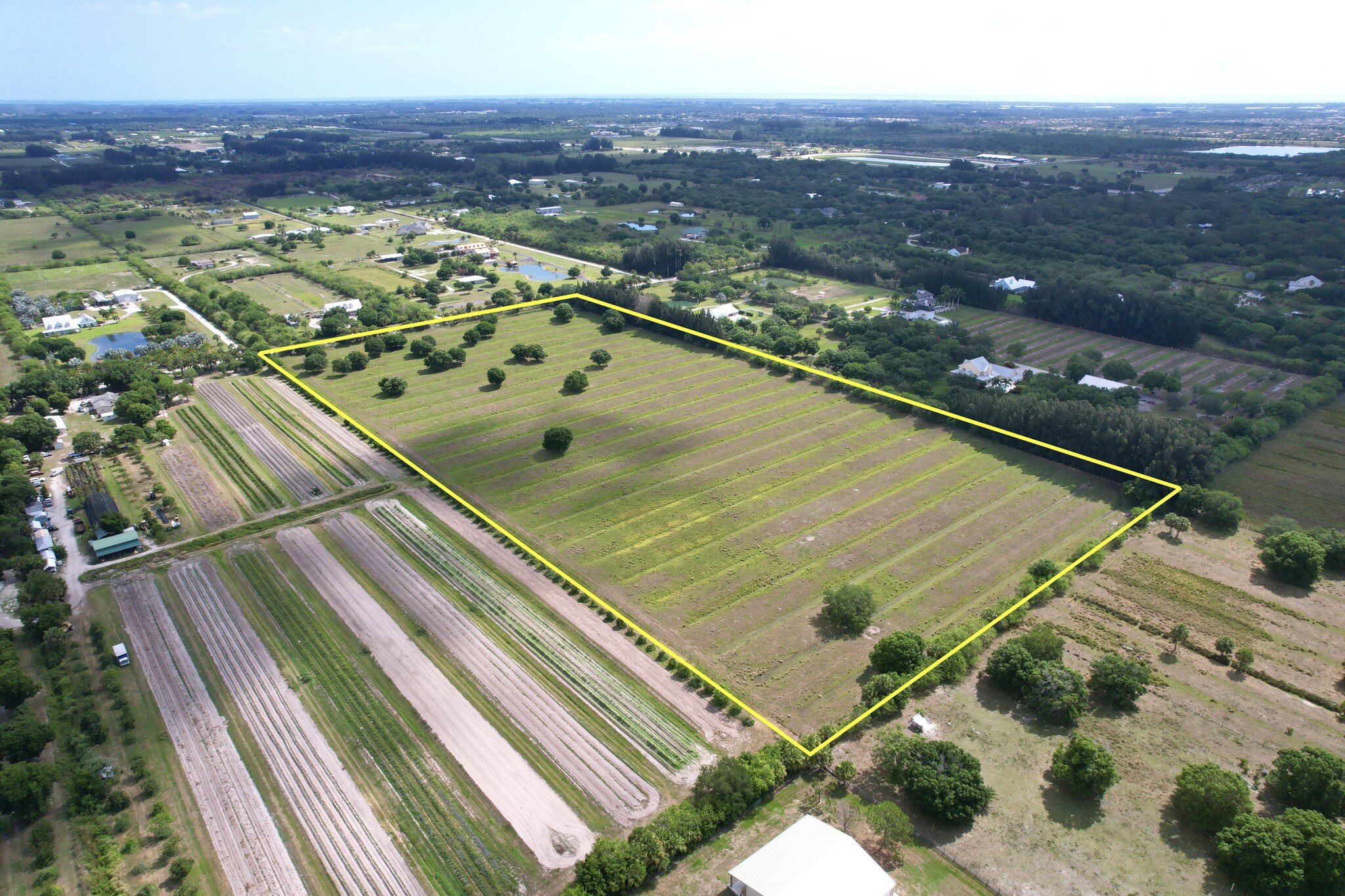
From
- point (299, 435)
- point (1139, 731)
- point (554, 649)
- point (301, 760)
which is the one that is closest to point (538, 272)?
point (299, 435)

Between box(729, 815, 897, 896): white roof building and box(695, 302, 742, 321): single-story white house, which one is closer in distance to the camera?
box(729, 815, 897, 896): white roof building

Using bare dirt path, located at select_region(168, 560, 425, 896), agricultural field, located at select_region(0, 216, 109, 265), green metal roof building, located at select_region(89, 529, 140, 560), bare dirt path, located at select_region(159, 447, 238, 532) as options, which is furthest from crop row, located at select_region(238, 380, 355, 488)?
agricultural field, located at select_region(0, 216, 109, 265)

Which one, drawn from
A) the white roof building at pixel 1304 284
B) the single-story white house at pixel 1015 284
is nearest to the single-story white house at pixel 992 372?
the single-story white house at pixel 1015 284

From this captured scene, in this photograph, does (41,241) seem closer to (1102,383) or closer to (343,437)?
(343,437)

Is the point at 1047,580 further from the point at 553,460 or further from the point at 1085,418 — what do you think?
the point at 553,460

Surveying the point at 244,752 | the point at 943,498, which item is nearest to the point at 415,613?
the point at 244,752

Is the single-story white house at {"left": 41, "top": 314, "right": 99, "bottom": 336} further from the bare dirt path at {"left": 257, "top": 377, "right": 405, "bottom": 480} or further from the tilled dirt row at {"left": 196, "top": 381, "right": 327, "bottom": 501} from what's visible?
the bare dirt path at {"left": 257, "top": 377, "right": 405, "bottom": 480}
